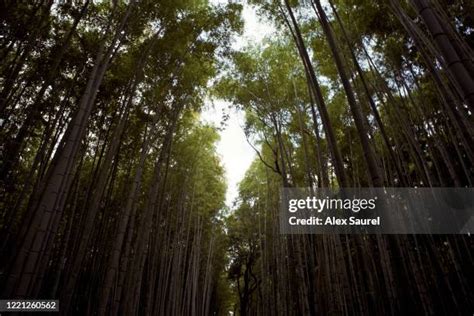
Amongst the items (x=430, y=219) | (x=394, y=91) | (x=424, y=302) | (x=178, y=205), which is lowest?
(x=424, y=302)

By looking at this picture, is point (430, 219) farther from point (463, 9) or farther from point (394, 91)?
point (463, 9)

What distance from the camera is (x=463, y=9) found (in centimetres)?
454

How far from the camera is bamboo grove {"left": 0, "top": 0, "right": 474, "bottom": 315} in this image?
2.96 metres

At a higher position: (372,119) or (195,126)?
(195,126)

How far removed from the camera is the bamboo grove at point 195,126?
2961 mm

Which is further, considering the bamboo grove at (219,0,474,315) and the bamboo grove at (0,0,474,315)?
the bamboo grove at (0,0,474,315)

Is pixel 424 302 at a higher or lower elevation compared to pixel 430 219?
lower

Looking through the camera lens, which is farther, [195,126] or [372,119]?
[195,126]

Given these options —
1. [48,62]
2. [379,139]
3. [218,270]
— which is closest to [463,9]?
[379,139]

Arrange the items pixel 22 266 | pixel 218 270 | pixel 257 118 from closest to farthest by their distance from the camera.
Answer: pixel 22 266
pixel 257 118
pixel 218 270

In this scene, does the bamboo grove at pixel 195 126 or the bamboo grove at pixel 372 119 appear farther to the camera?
the bamboo grove at pixel 195 126

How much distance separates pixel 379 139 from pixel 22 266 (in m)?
6.84

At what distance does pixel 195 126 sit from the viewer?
26.1ft

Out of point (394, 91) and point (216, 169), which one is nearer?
point (394, 91)
